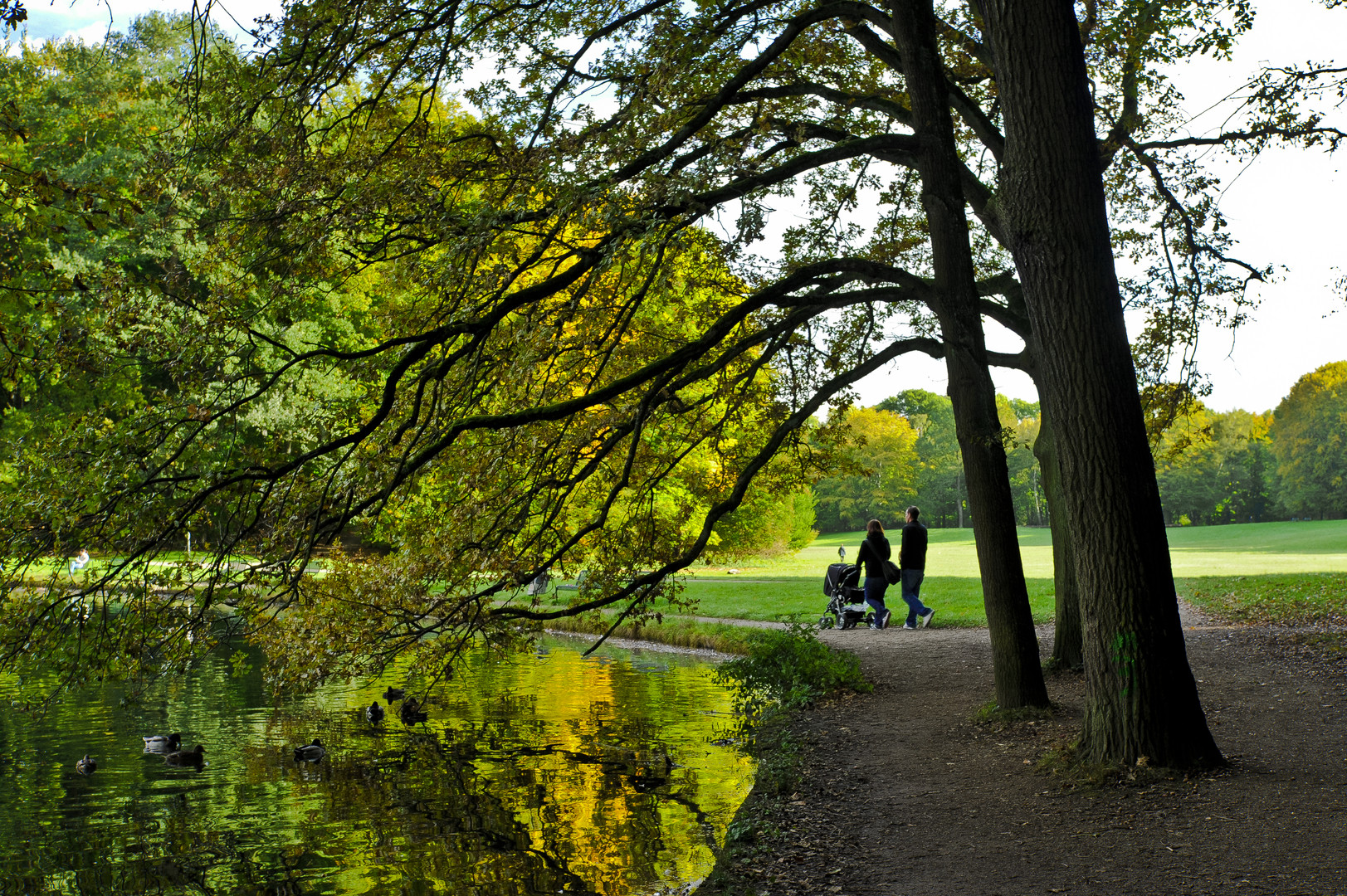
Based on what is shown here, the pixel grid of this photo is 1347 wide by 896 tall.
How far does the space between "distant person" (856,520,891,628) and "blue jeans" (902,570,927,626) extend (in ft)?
1.18

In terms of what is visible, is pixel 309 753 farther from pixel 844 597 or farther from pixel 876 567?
pixel 844 597

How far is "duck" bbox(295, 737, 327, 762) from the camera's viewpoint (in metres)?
10.1

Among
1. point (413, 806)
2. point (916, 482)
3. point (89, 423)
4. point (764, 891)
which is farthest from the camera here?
point (916, 482)

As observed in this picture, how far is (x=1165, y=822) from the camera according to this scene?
19.2 feet

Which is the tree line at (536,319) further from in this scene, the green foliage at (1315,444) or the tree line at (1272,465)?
the green foliage at (1315,444)

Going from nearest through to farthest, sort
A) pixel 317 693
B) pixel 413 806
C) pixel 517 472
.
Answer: pixel 413 806 → pixel 517 472 → pixel 317 693

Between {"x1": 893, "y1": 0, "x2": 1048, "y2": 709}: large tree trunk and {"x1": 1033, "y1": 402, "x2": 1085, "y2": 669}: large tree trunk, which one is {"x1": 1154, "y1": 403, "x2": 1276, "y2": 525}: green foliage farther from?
{"x1": 893, "y1": 0, "x2": 1048, "y2": 709}: large tree trunk

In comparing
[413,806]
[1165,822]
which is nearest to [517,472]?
[413,806]

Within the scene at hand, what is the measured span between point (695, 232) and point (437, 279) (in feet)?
7.15

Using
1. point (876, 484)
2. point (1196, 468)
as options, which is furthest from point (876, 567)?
point (1196, 468)

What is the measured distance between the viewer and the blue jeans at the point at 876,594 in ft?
61.1

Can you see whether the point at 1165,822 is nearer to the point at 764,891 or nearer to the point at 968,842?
the point at 968,842

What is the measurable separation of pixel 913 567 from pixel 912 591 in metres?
0.51

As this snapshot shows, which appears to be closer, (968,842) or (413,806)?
(968,842)
